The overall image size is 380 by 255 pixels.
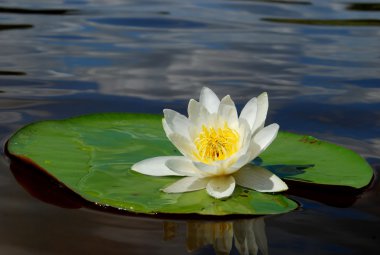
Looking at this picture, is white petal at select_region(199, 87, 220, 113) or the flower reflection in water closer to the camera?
the flower reflection in water

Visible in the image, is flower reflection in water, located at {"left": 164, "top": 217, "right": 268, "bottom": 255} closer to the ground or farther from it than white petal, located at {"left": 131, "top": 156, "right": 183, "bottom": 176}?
closer to the ground

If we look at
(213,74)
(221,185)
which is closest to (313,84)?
(213,74)

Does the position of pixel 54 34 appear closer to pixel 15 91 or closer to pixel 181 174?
pixel 15 91

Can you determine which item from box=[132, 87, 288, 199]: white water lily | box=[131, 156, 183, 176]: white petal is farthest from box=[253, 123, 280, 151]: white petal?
box=[131, 156, 183, 176]: white petal

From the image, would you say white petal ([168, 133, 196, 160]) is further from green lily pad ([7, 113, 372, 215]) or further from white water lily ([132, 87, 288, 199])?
green lily pad ([7, 113, 372, 215])

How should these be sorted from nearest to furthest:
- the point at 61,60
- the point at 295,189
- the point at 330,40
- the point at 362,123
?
1. the point at 295,189
2. the point at 362,123
3. the point at 61,60
4. the point at 330,40

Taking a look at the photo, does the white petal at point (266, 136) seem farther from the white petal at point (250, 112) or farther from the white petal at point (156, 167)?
the white petal at point (156, 167)
